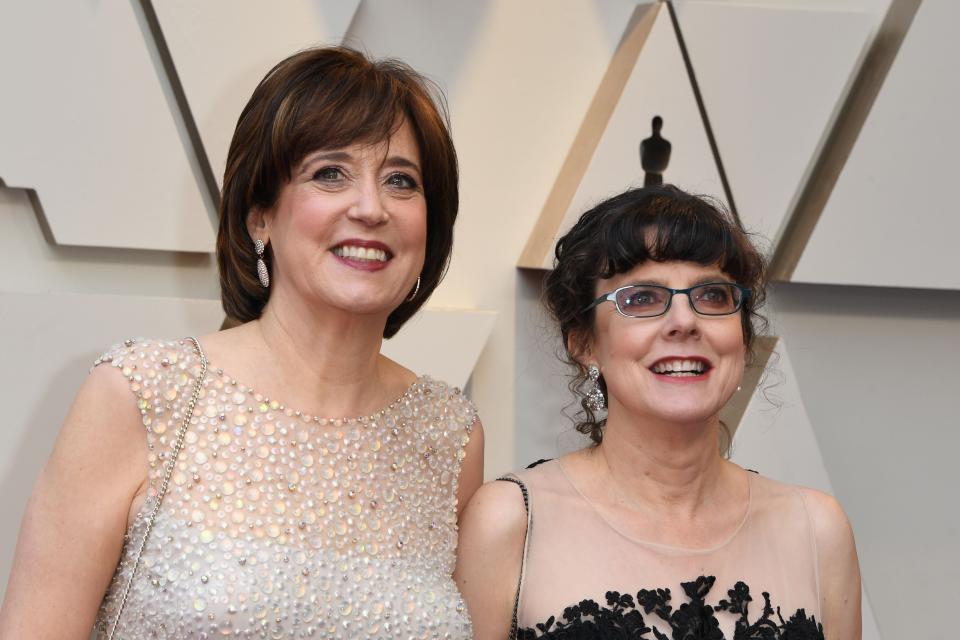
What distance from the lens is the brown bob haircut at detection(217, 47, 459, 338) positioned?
183 centimetres

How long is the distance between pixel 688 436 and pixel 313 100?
0.87 metres

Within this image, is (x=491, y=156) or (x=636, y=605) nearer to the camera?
(x=636, y=605)

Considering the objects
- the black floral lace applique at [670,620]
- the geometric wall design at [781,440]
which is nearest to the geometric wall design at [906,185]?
the geometric wall design at [781,440]

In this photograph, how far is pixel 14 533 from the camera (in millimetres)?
2406

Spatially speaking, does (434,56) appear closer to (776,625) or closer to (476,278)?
(476,278)

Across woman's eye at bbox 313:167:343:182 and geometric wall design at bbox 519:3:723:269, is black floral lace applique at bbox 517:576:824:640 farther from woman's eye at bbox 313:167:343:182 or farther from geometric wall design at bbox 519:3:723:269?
geometric wall design at bbox 519:3:723:269

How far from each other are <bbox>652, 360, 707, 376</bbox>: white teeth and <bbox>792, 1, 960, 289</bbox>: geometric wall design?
117 cm

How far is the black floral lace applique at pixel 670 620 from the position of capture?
1.89 m

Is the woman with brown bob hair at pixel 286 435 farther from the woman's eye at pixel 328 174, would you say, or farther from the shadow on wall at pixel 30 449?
the shadow on wall at pixel 30 449

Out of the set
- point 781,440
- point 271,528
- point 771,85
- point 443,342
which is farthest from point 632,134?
point 271,528

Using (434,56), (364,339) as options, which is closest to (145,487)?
(364,339)

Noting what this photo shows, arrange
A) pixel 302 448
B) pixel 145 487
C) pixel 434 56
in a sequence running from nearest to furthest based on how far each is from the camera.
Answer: pixel 145 487 < pixel 302 448 < pixel 434 56

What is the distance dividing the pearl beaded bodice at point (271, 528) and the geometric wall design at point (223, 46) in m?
0.86

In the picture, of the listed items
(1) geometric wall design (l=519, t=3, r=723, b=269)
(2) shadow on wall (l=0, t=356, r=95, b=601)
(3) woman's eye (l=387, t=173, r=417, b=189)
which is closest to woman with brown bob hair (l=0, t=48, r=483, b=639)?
(3) woman's eye (l=387, t=173, r=417, b=189)
